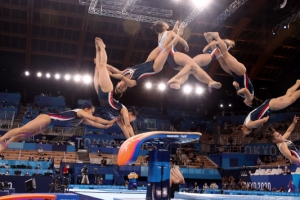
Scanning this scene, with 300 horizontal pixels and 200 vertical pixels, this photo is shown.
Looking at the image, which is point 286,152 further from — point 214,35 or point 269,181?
point 269,181

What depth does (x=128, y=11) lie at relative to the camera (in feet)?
75.9

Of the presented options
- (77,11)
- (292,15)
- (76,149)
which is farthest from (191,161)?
(77,11)

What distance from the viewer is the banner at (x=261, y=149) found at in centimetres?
2573

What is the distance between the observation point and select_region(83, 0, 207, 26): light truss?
22.7 meters

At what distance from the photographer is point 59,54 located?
99.2ft

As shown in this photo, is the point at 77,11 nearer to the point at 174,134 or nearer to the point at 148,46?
the point at 148,46

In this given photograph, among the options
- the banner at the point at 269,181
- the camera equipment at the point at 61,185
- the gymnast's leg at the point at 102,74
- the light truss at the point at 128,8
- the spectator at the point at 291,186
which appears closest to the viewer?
the gymnast's leg at the point at 102,74

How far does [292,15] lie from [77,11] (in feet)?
53.8

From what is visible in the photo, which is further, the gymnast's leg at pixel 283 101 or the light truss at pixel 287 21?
the light truss at pixel 287 21

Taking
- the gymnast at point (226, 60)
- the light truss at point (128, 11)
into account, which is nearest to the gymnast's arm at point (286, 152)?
the gymnast at point (226, 60)

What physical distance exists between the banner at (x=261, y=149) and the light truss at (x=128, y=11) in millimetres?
11347

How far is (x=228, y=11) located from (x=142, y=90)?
1295cm

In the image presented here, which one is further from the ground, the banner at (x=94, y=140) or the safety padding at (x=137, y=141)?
the banner at (x=94, y=140)

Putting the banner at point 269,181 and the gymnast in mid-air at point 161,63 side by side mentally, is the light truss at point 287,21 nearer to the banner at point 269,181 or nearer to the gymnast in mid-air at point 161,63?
the banner at point 269,181
